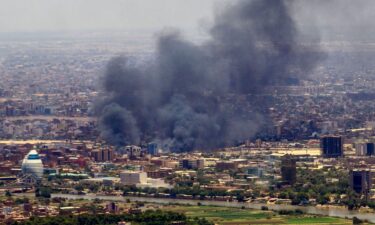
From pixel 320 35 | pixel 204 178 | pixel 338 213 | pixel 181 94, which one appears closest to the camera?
pixel 338 213

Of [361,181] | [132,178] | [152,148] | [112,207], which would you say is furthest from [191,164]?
[112,207]

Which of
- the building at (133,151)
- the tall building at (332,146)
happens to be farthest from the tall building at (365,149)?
the building at (133,151)

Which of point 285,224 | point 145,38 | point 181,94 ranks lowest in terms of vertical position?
point 285,224

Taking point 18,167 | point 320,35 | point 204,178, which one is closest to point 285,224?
point 204,178

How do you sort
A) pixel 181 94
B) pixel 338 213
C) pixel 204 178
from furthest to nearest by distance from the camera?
pixel 181 94 → pixel 204 178 → pixel 338 213

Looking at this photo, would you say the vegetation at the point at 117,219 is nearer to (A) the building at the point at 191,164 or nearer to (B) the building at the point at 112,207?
(B) the building at the point at 112,207

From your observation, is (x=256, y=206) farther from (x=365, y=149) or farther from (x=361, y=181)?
(x=365, y=149)

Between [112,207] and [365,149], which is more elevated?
[365,149]

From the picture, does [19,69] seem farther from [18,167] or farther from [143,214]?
[143,214]
